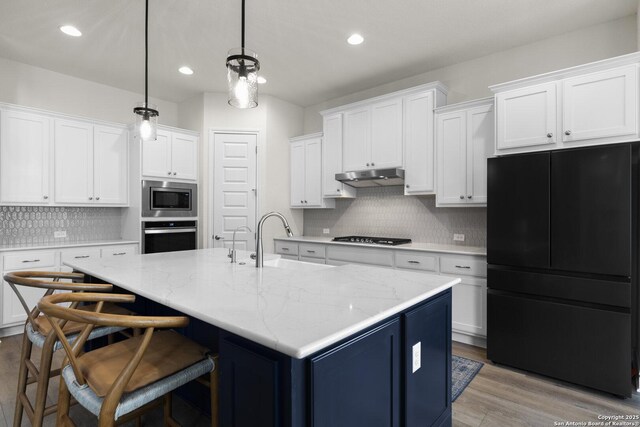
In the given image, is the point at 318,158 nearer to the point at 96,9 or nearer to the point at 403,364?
the point at 96,9

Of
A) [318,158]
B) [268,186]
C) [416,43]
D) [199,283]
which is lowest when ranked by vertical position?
[199,283]

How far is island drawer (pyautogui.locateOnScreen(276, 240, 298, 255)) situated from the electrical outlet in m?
3.22

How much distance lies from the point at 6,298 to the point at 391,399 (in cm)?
398

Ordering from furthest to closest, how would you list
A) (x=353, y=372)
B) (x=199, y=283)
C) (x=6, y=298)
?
1. (x=6, y=298)
2. (x=199, y=283)
3. (x=353, y=372)

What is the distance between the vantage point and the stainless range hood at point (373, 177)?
3.93m

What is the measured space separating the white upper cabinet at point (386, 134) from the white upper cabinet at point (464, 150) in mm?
478

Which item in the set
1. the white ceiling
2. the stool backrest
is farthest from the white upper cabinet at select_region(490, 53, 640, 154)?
the stool backrest

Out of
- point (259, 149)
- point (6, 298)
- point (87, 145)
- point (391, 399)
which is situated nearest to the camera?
point (391, 399)

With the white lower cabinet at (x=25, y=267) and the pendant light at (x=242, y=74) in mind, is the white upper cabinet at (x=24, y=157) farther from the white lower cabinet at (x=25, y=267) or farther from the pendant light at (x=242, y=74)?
the pendant light at (x=242, y=74)

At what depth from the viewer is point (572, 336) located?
2508mm

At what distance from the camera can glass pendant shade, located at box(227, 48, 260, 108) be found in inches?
71.0

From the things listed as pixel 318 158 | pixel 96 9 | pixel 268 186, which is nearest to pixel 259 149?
pixel 268 186

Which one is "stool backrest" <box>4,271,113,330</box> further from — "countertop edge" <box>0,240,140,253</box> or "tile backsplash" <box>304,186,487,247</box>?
"tile backsplash" <box>304,186,487,247</box>

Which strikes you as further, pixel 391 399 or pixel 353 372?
pixel 391 399
